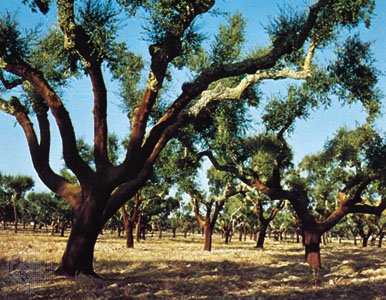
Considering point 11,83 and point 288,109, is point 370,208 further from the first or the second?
point 11,83

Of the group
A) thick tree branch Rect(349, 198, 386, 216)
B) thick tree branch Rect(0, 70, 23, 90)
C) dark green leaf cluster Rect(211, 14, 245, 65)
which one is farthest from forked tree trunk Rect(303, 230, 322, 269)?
thick tree branch Rect(0, 70, 23, 90)

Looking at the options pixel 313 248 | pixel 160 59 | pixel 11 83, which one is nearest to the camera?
pixel 160 59

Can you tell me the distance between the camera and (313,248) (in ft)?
69.3

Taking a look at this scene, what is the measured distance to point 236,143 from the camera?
21.6m

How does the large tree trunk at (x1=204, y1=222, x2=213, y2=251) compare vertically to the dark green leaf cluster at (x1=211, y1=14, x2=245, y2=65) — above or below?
below

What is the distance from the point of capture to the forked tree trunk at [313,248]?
2081cm

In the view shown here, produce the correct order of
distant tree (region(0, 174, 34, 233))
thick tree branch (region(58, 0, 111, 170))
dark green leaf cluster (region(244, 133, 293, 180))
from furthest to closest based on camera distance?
1. distant tree (region(0, 174, 34, 233))
2. dark green leaf cluster (region(244, 133, 293, 180))
3. thick tree branch (region(58, 0, 111, 170))

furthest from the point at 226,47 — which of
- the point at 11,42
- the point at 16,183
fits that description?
the point at 16,183

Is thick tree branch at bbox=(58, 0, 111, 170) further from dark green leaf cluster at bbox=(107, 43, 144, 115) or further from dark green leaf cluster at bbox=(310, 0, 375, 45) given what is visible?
dark green leaf cluster at bbox=(310, 0, 375, 45)

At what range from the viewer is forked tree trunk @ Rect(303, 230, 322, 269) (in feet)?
68.3

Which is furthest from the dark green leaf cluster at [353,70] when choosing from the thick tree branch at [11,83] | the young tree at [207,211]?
the young tree at [207,211]

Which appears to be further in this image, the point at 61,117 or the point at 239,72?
the point at 61,117

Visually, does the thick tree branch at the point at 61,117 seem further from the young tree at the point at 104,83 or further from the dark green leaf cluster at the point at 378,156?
the dark green leaf cluster at the point at 378,156

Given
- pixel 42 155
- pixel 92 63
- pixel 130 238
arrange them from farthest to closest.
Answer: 1. pixel 130 238
2. pixel 42 155
3. pixel 92 63
